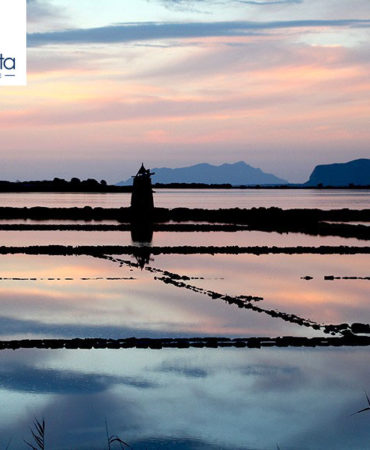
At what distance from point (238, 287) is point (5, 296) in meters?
5.20

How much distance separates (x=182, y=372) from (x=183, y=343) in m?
1.50

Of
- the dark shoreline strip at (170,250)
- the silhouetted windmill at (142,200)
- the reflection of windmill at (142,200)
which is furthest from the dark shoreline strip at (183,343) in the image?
the silhouetted windmill at (142,200)

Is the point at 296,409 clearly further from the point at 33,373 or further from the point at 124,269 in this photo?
the point at 124,269

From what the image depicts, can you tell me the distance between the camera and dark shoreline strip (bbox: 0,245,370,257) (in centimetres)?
2591

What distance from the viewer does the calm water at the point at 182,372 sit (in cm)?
766

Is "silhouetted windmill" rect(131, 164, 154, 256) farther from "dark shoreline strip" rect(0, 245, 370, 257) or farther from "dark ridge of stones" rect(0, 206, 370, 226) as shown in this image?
"dark shoreline strip" rect(0, 245, 370, 257)

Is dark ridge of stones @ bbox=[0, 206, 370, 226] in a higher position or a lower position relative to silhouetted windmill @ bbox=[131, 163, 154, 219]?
lower

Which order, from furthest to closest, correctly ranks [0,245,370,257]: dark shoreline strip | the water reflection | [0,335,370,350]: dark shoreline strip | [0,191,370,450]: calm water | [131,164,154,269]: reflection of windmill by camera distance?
[131,164,154,269]: reflection of windmill, [0,245,370,257]: dark shoreline strip, [0,335,370,350]: dark shoreline strip, [0,191,370,450]: calm water, the water reflection

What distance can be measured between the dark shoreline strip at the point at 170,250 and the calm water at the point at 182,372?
6.96 meters

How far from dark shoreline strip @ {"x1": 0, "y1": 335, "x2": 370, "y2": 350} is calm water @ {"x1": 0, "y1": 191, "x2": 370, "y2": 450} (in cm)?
22

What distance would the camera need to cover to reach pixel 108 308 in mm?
14742

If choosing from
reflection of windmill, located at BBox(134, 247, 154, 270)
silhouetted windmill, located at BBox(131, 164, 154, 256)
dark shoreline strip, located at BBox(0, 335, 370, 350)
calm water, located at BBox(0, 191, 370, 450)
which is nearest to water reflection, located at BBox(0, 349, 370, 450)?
calm water, located at BBox(0, 191, 370, 450)

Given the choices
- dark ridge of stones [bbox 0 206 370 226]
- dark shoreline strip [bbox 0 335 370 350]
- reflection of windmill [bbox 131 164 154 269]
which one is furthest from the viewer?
dark ridge of stones [bbox 0 206 370 226]

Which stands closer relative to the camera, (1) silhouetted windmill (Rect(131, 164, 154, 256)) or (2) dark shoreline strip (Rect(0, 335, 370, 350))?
(2) dark shoreline strip (Rect(0, 335, 370, 350))
